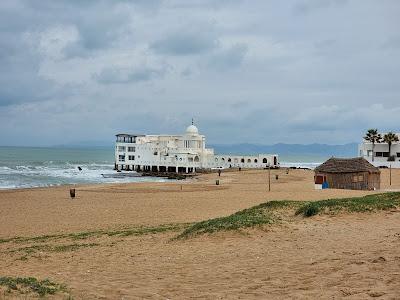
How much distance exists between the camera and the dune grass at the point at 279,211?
15445 millimetres

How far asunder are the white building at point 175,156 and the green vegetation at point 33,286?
260ft

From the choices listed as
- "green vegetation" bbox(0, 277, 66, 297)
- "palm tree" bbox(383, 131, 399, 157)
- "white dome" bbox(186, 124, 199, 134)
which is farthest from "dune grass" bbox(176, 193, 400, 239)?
"white dome" bbox(186, 124, 199, 134)

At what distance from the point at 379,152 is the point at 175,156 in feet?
120

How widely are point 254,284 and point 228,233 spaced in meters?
5.82

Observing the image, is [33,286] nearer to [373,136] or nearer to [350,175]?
[350,175]

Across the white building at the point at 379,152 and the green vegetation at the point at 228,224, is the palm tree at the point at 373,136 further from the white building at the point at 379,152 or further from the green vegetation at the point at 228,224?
the green vegetation at the point at 228,224

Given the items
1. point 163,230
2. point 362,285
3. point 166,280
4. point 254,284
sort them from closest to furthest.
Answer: point 362,285
point 254,284
point 166,280
point 163,230

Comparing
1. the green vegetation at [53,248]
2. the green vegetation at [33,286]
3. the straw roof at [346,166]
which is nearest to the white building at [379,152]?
the straw roof at [346,166]

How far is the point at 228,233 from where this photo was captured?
1480 centimetres

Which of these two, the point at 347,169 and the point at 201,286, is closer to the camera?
the point at 201,286

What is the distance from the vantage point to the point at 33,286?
8.74 m

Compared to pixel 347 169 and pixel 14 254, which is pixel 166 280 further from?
pixel 347 169

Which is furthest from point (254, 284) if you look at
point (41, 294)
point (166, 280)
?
point (41, 294)

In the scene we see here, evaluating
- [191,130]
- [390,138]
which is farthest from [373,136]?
[191,130]
